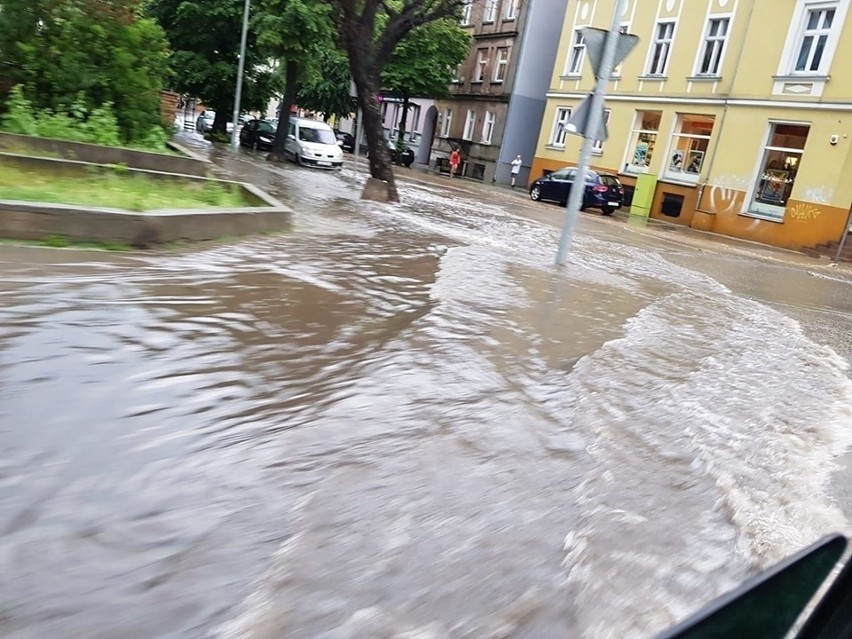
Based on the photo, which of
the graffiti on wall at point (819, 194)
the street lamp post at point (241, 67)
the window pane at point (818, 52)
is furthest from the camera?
the street lamp post at point (241, 67)

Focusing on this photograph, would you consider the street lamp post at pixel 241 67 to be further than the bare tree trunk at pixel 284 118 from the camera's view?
No

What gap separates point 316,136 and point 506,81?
577 inches

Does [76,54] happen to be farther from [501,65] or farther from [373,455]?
[501,65]

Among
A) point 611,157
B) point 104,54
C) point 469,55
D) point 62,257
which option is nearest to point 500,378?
point 62,257

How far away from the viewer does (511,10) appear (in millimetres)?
38688

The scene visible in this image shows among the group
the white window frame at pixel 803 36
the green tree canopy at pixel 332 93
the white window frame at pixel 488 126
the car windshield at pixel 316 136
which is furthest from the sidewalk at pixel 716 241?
the green tree canopy at pixel 332 93

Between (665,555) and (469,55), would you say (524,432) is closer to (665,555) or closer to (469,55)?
(665,555)

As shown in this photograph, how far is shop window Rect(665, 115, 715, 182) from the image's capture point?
88.9 feet

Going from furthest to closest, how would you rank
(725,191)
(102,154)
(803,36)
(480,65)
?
(480,65), (725,191), (803,36), (102,154)

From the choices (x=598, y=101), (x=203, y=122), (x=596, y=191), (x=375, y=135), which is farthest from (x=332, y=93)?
(x=598, y=101)

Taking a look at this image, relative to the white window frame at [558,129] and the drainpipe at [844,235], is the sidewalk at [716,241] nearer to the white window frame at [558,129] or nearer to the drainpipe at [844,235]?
the drainpipe at [844,235]

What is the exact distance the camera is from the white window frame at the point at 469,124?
41.5 m

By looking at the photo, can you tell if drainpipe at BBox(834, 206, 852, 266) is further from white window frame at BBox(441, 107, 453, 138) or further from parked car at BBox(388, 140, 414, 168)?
white window frame at BBox(441, 107, 453, 138)

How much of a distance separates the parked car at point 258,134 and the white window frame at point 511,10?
1483 cm
